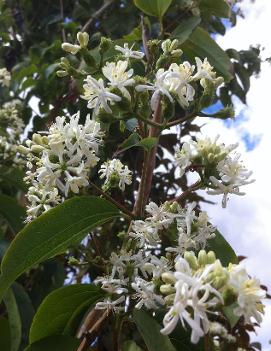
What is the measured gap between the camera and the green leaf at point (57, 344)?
3.49ft

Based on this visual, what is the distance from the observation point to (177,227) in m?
1.04

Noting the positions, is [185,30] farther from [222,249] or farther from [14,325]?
[14,325]

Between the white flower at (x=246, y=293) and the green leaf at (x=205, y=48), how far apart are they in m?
0.97

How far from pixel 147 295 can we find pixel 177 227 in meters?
0.16

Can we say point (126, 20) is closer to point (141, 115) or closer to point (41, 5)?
point (41, 5)

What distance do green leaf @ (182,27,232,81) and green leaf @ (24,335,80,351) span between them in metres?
0.91

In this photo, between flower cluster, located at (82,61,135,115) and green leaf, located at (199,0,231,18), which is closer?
flower cluster, located at (82,61,135,115)

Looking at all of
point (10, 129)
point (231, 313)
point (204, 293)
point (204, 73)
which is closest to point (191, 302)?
point (204, 293)

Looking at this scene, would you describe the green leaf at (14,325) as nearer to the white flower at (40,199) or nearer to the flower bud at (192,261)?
the white flower at (40,199)

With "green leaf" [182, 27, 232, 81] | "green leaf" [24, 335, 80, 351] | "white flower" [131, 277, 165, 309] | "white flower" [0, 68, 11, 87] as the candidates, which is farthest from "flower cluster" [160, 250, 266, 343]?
"white flower" [0, 68, 11, 87]

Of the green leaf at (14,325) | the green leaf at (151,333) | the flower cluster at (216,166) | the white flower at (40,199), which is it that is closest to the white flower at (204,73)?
the flower cluster at (216,166)

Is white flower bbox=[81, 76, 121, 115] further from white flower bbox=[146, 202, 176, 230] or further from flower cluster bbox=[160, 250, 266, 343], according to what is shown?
flower cluster bbox=[160, 250, 266, 343]

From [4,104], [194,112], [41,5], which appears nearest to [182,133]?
[4,104]

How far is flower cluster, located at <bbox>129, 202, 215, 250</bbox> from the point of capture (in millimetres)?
980
